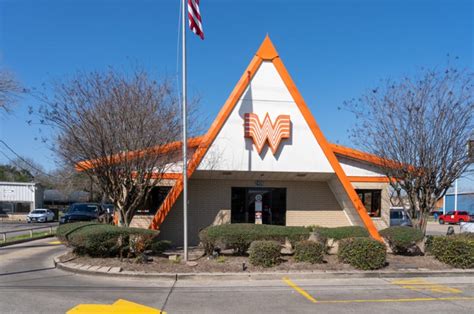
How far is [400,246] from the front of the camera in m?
14.4

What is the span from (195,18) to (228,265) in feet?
24.0

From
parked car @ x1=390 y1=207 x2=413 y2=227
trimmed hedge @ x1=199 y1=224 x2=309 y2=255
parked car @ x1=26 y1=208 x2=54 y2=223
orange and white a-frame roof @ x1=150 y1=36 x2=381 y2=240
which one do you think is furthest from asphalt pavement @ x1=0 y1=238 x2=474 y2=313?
parked car @ x1=26 y1=208 x2=54 y2=223

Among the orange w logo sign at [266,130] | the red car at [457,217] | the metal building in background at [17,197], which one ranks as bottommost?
the red car at [457,217]

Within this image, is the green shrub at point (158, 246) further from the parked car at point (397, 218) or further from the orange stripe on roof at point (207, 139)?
the parked car at point (397, 218)

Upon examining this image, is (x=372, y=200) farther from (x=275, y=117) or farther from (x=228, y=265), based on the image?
(x=228, y=265)

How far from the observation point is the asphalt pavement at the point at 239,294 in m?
8.03

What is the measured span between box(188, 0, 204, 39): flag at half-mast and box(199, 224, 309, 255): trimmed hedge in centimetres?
601

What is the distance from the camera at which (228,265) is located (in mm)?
11742

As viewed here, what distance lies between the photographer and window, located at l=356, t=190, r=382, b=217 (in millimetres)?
18344

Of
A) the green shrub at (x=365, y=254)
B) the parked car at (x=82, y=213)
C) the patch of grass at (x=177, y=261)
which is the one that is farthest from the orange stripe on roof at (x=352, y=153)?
the parked car at (x=82, y=213)

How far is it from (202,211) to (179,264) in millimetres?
5444

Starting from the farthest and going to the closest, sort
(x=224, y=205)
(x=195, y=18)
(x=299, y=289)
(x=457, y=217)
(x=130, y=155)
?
(x=457, y=217)
(x=224, y=205)
(x=130, y=155)
(x=195, y=18)
(x=299, y=289)

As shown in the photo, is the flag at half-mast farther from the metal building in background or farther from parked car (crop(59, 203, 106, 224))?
the metal building in background

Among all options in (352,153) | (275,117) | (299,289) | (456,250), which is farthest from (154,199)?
(456,250)
